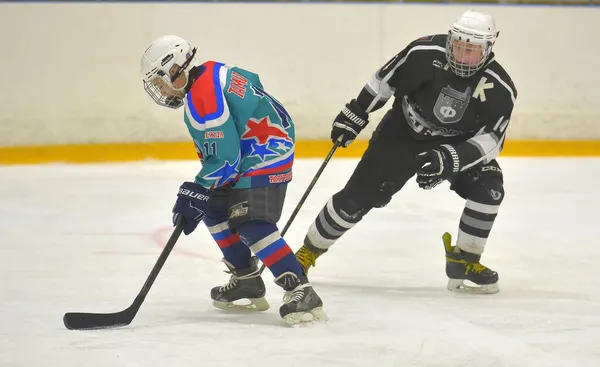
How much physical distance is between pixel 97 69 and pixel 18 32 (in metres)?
0.55

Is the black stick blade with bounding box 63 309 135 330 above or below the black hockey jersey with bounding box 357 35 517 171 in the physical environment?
below

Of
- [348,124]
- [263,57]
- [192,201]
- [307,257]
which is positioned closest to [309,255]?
[307,257]

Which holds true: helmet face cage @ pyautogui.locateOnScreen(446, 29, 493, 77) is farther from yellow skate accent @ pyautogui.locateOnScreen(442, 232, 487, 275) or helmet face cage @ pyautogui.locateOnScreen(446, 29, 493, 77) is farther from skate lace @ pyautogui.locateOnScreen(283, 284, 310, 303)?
skate lace @ pyautogui.locateOnScreen(283, 284, 310, 303)

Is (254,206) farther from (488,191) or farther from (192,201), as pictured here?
(488,191)

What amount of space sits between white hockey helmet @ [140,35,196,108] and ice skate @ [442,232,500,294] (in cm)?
121

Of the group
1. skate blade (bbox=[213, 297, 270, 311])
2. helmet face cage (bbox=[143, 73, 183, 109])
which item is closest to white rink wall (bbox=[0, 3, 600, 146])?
skate blade (bbox=[213, 297, 270, 311])

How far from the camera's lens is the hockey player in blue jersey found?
2723mm

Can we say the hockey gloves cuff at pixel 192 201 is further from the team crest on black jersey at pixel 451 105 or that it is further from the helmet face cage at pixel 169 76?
the team crest on black jersey at pixel 451 105

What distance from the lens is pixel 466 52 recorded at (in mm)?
3221

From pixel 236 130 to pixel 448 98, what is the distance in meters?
0.93

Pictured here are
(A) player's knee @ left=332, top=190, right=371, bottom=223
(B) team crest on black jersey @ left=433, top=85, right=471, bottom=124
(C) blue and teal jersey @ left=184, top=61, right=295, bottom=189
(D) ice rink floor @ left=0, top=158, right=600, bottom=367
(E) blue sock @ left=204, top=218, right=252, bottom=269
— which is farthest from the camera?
(A) player's knee @ left=332, top=190, right=371, bottom=223

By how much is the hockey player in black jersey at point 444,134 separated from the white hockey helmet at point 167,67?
2.94 ft

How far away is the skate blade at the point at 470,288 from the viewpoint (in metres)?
3.38

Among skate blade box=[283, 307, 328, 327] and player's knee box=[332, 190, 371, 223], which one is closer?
skate blade box=[283, 307, 328, 327]
